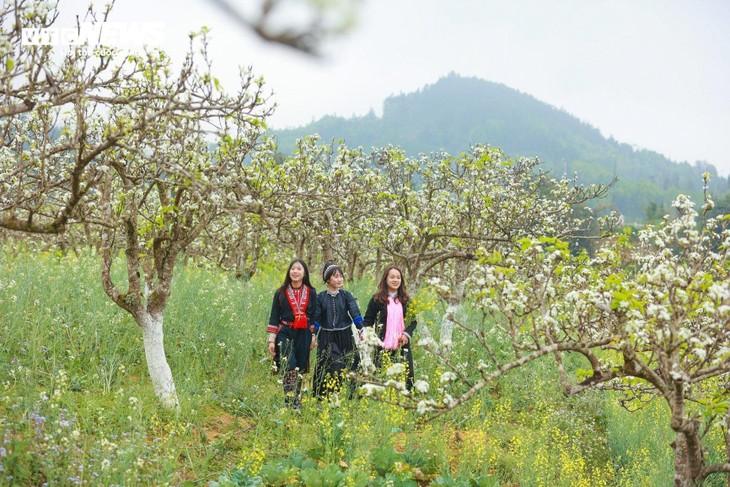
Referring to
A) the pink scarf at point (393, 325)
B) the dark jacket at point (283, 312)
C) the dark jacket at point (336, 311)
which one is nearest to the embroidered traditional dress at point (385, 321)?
the pink scarf at point (393, 325)

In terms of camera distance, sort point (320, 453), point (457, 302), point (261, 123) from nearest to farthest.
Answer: point (261, 123)
point (320, 453)
point (457, 302)

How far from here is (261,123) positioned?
5.14 meters

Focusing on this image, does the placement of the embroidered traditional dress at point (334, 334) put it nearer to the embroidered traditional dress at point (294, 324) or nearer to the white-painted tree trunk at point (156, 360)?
the embroidered traditional dress at point (294, 324)

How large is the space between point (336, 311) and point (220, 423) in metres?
2.32

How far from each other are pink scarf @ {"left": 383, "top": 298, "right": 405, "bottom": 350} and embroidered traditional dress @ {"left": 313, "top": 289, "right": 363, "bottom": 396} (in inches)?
19.1

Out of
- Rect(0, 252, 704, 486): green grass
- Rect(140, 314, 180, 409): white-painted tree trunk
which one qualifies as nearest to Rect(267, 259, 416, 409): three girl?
Rect(0, 252, 704, 486): green grass

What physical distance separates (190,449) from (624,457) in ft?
19.6

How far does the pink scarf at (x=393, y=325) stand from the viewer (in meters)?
9.11

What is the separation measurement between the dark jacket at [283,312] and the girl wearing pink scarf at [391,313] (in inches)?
A: 37.0

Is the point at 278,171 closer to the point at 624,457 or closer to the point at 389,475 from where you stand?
the point at 389,475

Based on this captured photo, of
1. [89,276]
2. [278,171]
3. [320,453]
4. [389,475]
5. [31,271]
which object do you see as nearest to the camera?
[389,475]

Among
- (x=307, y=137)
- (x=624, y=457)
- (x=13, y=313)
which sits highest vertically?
(x=307, y=137)

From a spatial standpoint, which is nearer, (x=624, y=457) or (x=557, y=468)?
(x=557, y=468)

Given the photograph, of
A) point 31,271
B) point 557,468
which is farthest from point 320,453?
point 31,271
